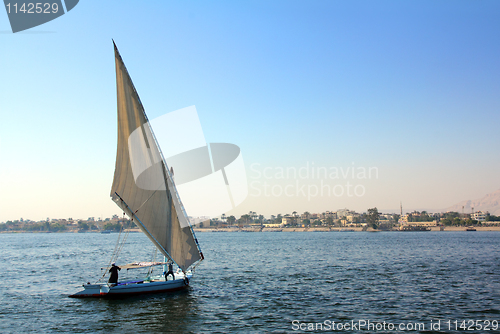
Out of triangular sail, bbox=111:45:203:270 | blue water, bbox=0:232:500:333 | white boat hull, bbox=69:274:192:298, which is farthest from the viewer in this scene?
white boat hull, bbox=69:274:192:298

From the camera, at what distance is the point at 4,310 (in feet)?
88.5

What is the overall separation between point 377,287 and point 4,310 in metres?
32.2

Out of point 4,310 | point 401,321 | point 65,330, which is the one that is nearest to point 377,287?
point 401,321

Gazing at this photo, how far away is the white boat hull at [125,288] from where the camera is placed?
29062 mm

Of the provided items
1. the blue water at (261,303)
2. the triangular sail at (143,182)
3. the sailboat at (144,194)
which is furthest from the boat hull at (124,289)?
the triangular sail at (143,182)

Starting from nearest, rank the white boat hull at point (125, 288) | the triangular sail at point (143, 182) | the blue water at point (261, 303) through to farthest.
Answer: the blue water at point (261, 303) < the triangular sail at point (143, 182) < the white boat hull at point (125, 288)

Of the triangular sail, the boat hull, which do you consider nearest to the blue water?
the boat hull

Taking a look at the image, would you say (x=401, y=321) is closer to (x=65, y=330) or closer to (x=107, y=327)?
(x=107, y=327)

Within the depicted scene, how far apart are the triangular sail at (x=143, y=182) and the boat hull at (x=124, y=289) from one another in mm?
2307

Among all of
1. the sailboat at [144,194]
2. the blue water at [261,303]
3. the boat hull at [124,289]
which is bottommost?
the blue water at [261,303]

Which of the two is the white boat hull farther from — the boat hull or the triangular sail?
the triangular sail

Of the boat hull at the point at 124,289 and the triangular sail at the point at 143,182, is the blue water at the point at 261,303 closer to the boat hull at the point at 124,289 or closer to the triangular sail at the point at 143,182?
the boat hull at the point at 124,289

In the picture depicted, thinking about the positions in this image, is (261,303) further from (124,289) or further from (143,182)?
(143,182)

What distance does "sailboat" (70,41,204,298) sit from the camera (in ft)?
90.2
